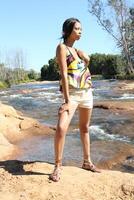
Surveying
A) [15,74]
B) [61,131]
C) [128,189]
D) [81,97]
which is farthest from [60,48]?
[15,74]

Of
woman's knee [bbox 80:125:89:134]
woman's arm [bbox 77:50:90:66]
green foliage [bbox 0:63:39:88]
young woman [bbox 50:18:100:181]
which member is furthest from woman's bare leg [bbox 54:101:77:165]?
green foliage [bbox 0:63:39:88]

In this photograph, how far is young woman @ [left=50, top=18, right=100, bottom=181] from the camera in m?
4.73

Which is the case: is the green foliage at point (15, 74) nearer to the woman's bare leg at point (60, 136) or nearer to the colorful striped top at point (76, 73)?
the colorful striped top at point (76, 73)

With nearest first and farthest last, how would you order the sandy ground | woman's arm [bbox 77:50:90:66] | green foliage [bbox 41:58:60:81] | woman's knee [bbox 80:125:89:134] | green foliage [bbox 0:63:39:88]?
the sandy ground, woman's arm [bbox 77:50:90:66], woman's knee [bbox 80:125:89:134], green foliage [bbox 41:58:60:81], green foliage [bbox 0:63:39:88]

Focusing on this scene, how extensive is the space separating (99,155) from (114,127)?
13.1 ft

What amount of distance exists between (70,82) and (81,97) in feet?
0.69

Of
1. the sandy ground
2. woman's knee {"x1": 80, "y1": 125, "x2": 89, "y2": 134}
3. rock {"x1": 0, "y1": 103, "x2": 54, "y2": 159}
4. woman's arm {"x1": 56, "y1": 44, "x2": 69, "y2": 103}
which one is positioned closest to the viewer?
the sandy ground

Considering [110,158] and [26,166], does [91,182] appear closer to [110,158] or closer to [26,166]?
[26,166]

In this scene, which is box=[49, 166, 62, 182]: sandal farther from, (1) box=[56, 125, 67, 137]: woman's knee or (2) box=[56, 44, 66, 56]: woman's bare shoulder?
(2) box=[56, 44, 66, 56]: woman's bare shoulder

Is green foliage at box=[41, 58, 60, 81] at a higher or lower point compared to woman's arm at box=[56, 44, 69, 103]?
lower

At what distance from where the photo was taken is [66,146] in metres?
9.67

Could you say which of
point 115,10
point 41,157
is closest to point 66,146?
point 41,157

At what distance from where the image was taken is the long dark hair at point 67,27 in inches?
192

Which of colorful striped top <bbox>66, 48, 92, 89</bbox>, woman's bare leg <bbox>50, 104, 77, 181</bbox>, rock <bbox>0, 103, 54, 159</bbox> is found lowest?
rock <bbox>0, 103, 54, 159</bbox>
